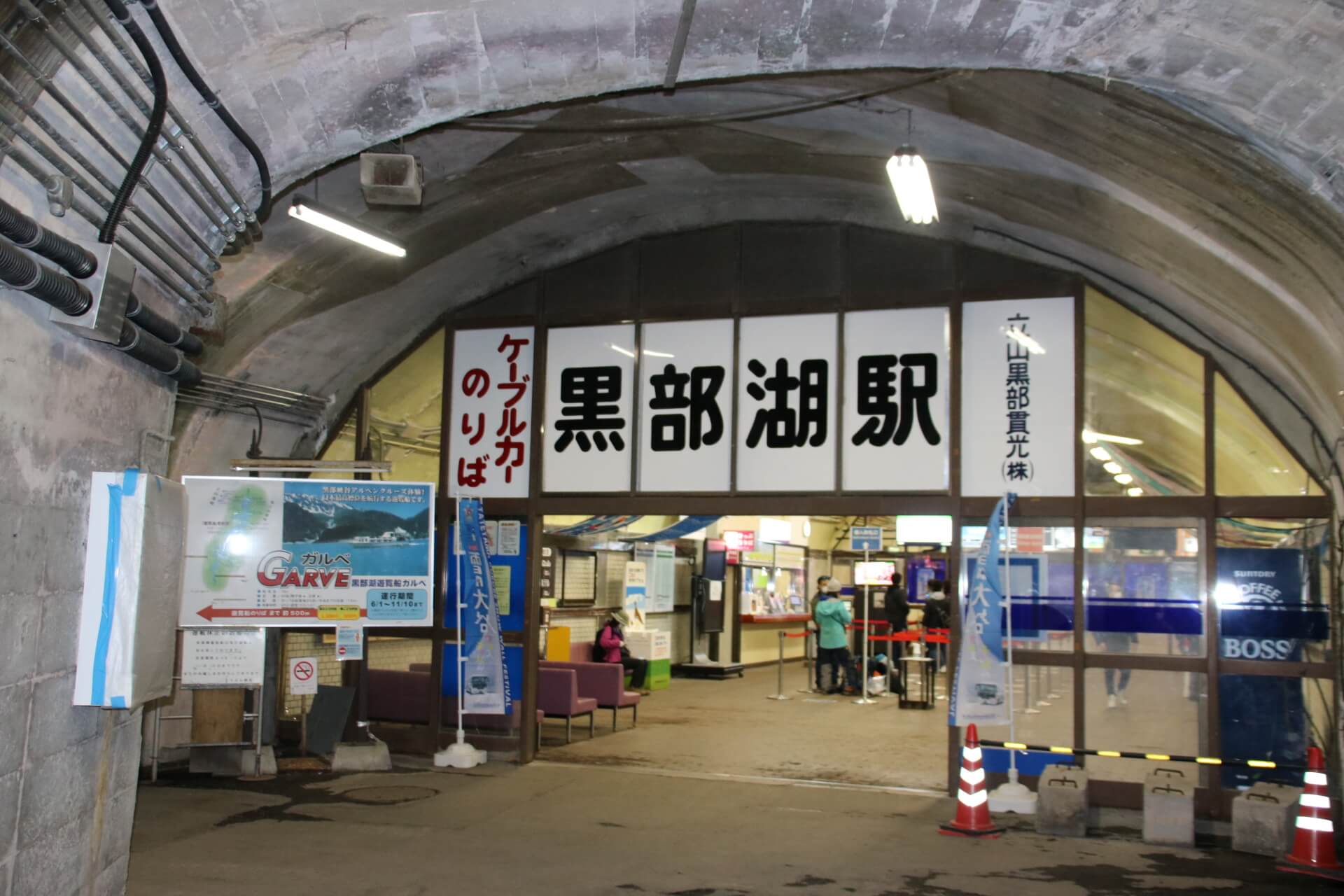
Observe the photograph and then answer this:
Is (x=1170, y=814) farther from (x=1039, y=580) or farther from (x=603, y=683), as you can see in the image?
(x=603, y=683)

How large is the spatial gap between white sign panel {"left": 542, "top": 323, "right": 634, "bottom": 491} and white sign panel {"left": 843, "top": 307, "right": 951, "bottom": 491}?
6.83 feet

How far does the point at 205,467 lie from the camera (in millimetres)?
10297

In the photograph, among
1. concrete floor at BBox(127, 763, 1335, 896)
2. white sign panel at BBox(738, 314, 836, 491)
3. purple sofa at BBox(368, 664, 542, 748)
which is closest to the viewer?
concrete floor at BBox(127, 763, 1335, 896)

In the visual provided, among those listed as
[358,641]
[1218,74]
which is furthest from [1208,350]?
[358,641]

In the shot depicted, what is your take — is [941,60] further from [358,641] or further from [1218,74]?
[358,641]

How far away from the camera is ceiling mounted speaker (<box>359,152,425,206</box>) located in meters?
7.82

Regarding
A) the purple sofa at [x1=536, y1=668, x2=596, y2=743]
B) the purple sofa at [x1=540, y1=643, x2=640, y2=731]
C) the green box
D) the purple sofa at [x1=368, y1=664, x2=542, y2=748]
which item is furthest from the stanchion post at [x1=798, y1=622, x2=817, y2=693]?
the purple sofa at [x1=368, y1=664, x2=542, y2=748]

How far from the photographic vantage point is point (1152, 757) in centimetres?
835

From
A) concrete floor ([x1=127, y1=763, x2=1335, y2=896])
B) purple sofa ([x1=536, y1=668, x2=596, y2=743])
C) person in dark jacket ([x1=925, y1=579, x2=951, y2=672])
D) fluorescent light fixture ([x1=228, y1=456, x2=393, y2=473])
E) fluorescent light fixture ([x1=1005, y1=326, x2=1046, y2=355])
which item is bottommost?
concrete floor ([x1=127, y1=763, x2=1335, y2=896])

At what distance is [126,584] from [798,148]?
6.20 metres

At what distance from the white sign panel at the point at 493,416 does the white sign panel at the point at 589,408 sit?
0.24 meters

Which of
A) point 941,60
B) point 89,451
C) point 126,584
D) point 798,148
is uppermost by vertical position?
point 798,148

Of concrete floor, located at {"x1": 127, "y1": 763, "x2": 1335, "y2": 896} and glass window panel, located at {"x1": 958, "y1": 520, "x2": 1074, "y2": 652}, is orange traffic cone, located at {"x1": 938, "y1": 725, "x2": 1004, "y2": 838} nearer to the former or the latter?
concrete floor, located at {"x1": 127, "y1": 763, "x2": 1335, "y2": 896}

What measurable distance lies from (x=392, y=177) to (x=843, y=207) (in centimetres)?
416
